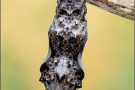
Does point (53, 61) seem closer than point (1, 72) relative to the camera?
Yes

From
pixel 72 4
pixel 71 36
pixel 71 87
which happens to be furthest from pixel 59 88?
pixel 72 4

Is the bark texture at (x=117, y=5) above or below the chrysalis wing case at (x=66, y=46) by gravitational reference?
above

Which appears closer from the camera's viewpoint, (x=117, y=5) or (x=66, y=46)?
(x=66, y=46)

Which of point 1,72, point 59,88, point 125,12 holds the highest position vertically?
point 125,12

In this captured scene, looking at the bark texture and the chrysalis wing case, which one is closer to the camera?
the chrysalis wing case

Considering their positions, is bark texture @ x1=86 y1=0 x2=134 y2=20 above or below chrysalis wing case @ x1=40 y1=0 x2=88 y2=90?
above

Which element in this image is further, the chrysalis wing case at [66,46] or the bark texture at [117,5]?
the bark texture at [117,5]

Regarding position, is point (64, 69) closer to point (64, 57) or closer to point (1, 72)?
point (64, 57)

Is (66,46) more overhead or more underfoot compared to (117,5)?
more underfoot
